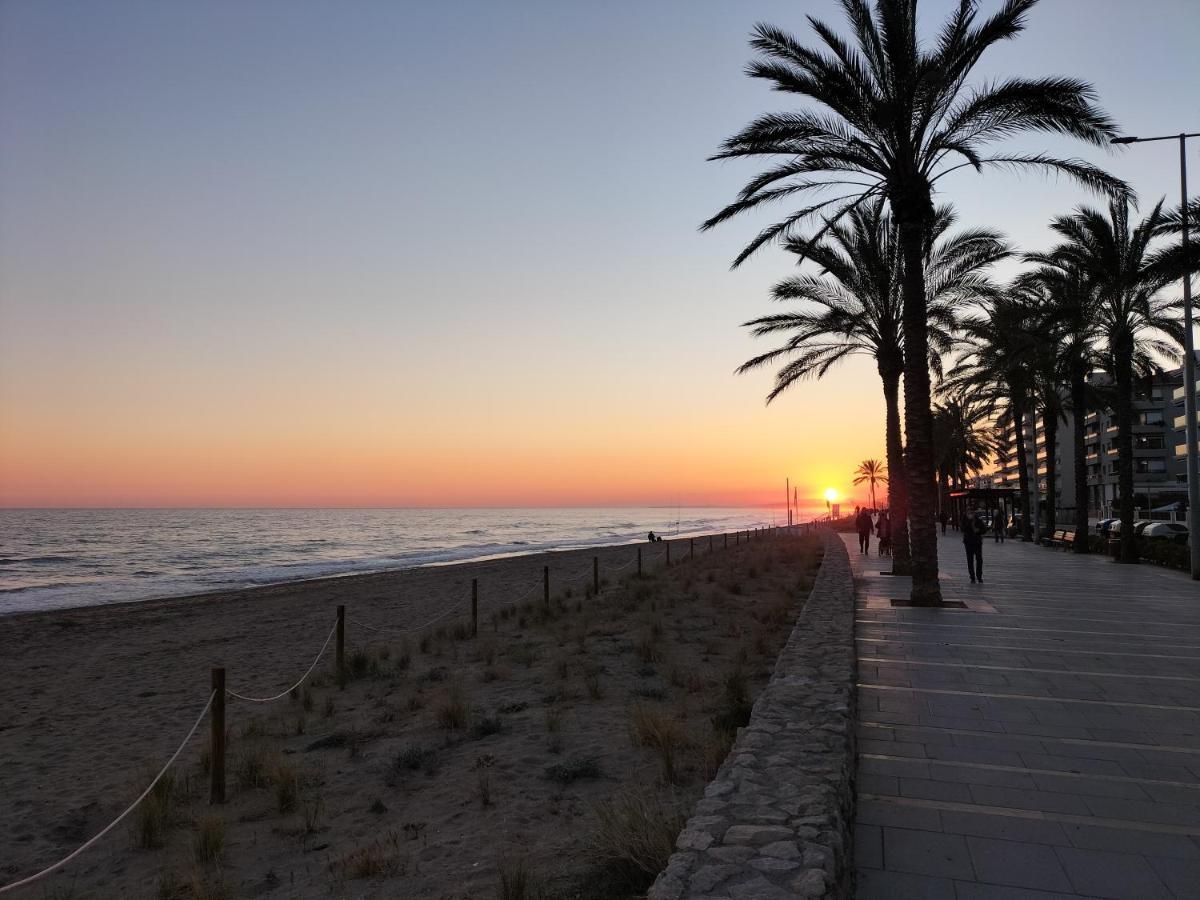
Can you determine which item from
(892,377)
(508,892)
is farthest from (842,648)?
(892,377)

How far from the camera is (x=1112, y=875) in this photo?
367 cm

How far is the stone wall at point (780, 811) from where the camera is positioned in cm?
308

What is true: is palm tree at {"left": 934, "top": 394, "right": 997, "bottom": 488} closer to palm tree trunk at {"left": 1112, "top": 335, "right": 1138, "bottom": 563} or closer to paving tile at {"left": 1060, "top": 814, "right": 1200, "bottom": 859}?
palm tree trunk at {"left": 1112, "top": 335, "right": 1138, "bottom": 563}

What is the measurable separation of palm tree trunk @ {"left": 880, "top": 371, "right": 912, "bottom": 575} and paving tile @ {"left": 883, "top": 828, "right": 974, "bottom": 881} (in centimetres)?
1560

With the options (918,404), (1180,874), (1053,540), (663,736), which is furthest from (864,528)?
(1180,874)

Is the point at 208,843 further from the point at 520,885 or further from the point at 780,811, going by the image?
the point at 780,811

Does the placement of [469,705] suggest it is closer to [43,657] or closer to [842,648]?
[842,648]

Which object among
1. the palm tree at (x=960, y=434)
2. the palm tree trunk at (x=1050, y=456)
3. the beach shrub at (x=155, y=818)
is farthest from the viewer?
the palm tree at (x=960, y=434)

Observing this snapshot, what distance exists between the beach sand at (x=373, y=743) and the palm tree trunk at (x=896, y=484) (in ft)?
12.2

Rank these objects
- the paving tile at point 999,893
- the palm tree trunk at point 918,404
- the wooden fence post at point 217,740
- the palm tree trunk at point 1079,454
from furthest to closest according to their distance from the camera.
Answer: the palm tree trunk at point 1079,454
the palm tree trunk at point 918,404
the wooden fence post at point 217,740
the paving tile at point 999,893

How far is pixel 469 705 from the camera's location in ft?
28.4

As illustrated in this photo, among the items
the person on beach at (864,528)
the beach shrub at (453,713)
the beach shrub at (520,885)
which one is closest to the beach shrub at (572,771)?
the beach shrub at (520,885)

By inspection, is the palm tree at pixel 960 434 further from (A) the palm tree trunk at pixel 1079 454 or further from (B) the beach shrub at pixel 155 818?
(B) the beach shrub at pixel 155 818

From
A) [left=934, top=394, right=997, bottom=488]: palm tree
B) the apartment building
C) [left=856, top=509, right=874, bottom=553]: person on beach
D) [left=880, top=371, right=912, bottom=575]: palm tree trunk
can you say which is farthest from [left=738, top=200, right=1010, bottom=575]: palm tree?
the apartment building
